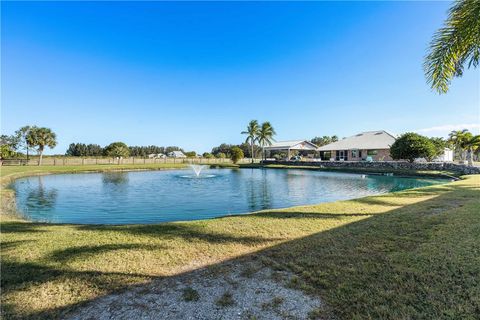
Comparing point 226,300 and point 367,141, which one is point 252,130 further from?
point 226,300

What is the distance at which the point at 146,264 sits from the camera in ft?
14.0

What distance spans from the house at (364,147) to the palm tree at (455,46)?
114 ft

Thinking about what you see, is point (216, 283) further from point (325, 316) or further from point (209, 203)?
point (209, 203)

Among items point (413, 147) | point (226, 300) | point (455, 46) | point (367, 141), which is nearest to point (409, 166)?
point (413, 147)

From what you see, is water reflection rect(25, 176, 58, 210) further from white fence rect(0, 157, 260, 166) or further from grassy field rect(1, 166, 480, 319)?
white fence rect(0, 157, 260, 166)

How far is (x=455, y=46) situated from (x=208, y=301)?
8.41 metres

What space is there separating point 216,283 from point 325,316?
1.51 metres

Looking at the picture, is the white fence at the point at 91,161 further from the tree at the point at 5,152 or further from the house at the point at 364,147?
the house at the point at 364,147

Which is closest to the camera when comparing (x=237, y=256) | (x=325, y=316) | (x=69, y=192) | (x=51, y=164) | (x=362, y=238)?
(x=325, y=316)

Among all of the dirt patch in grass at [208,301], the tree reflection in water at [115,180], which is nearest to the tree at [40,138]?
the tree reflection in water at [115,180]

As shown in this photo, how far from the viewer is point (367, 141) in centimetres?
4231

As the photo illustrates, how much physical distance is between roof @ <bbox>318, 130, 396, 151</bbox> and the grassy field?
3579 cm

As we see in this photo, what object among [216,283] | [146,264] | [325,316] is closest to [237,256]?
[216,283]

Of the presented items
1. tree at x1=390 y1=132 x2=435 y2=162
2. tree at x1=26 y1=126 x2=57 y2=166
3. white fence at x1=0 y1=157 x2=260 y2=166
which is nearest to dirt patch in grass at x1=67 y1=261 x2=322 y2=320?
tree at x1=390 y1=132 x2=435 y2=162
